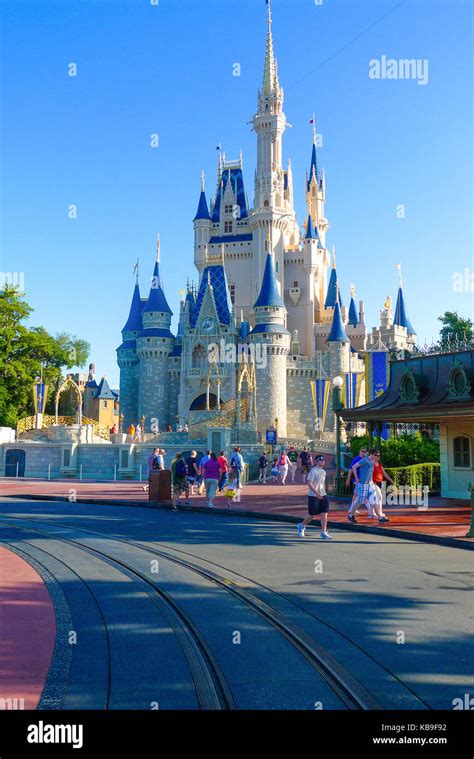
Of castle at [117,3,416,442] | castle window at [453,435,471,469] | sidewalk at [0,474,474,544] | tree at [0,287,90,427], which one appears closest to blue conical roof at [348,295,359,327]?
castle at [117,3,416,442]

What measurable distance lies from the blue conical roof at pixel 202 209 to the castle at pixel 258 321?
131 mm

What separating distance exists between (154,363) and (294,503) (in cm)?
4339

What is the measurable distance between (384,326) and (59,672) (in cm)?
6450

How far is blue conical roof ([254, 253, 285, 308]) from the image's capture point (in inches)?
2203

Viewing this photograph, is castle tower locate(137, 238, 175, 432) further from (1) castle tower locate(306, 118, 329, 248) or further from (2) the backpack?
(2) the backpack

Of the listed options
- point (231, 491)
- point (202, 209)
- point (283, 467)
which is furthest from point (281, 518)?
point (202, 209)

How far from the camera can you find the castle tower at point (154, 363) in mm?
59156

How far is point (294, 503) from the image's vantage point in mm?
17688

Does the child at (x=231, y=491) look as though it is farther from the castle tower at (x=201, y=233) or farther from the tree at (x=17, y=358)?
the castle tower at (x=201, y=233)

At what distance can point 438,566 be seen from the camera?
900cm

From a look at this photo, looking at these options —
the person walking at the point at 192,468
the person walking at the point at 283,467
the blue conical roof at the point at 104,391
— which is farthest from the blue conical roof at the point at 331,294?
the person walking at the point at 192,468

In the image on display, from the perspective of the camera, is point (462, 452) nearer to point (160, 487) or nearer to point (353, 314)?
point (160, 487)
